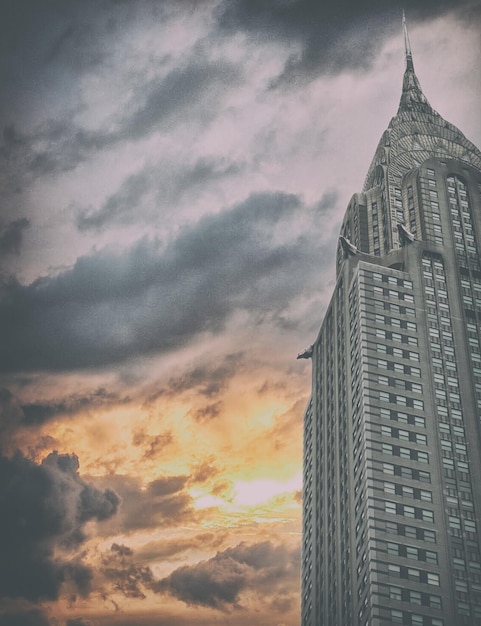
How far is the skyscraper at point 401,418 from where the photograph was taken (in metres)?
139

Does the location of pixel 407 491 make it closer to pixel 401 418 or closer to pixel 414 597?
pixel 401 418

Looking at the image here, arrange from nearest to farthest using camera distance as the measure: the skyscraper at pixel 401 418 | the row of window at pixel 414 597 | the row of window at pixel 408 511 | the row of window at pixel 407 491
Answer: the row of window at pixel 414 597 → the skyscraper at pixel 401 418 → the row of window at pixel 408 511 → the row of window at pixel 407 491

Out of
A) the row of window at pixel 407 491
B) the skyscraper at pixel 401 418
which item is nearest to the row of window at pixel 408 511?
the skyscraper at pixel 401 418

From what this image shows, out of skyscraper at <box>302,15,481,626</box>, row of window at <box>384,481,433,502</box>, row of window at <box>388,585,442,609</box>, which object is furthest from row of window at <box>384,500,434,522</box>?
row of window at <box>388,585,442,609</box>

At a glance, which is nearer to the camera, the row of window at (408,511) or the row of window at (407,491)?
the row of window at (408,511)

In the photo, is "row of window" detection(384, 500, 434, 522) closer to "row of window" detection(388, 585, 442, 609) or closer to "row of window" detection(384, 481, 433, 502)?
"row of window" detection(384, 481, 433, 502)

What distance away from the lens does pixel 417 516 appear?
144m

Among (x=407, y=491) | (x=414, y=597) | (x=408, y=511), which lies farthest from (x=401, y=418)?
(x=414, y=597)

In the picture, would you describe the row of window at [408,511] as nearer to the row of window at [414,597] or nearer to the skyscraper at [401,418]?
the skyscraper at [401,418]

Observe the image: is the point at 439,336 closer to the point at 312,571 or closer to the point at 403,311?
the point at 403,311

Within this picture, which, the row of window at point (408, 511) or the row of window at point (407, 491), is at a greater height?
the row of window at point (407, 491)

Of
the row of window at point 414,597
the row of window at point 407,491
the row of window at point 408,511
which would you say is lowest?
the row of window at point 414,597

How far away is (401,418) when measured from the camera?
6097 inches

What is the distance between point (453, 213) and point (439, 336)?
103 ft
